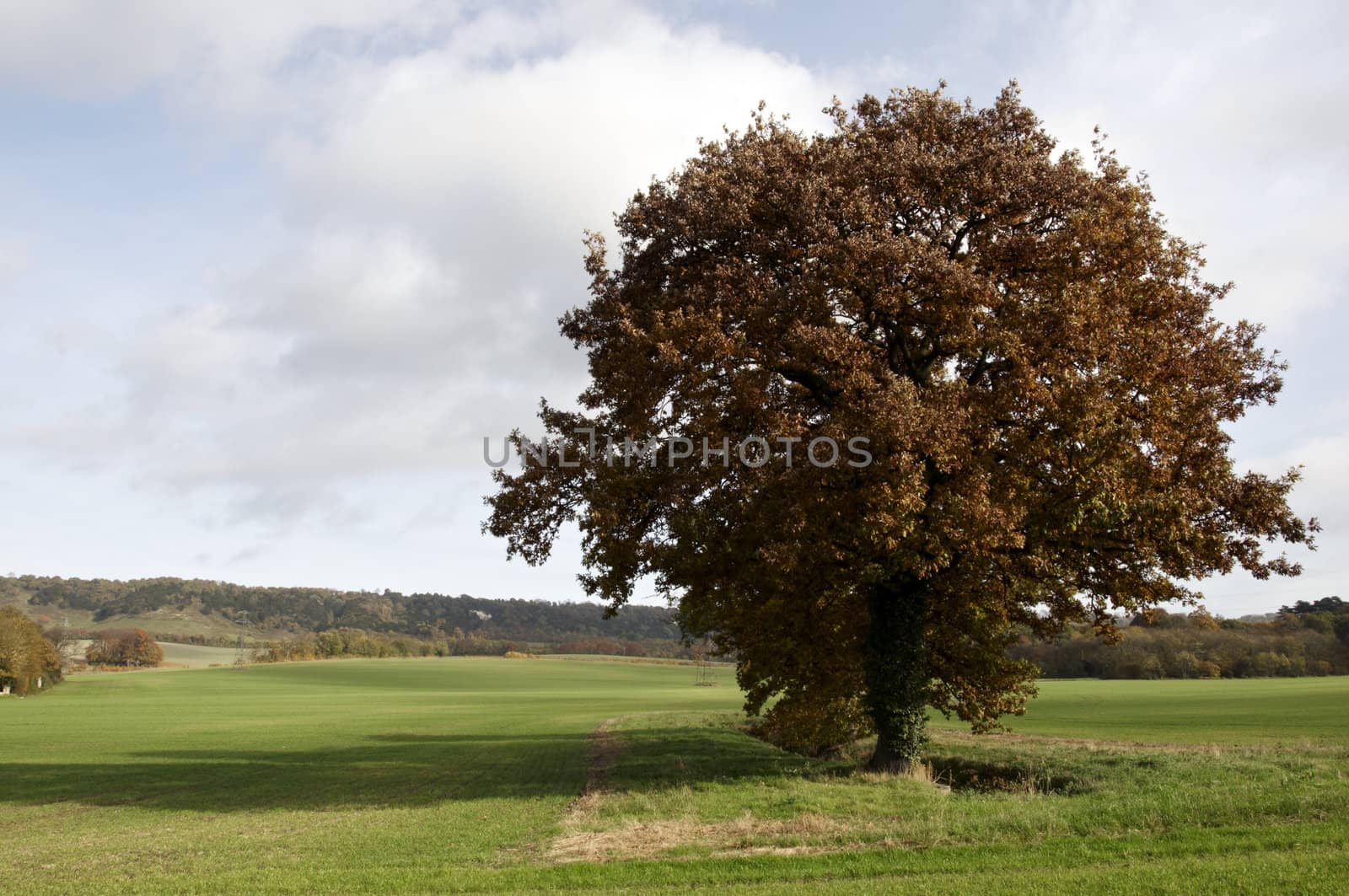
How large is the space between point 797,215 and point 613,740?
90.8 feet

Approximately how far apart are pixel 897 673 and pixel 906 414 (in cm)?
820

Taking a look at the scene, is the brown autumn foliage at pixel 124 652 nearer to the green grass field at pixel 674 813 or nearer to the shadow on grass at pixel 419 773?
the green grass field at pixel 674 813

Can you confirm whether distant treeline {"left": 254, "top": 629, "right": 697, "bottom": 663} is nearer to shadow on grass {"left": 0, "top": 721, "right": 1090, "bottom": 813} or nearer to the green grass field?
the green grass field

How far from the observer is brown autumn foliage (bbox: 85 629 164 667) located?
15625 centimetres

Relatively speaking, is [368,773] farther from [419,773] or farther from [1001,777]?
[1001,777]

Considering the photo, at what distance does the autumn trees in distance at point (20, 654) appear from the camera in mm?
92500

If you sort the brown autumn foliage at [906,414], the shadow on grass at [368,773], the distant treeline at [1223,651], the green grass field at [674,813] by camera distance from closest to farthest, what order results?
the green grass field at [674,813], the brown autumn foliage at [906,414], the shadow on grass at [368,773], the distant treeline at [1223,651]

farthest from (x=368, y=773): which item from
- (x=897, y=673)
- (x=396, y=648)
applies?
(x=396, y=648)

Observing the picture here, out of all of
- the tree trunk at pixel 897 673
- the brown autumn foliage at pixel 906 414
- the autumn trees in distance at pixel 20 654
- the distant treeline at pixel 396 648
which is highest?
the brown autumn foliage at pixel 906 414

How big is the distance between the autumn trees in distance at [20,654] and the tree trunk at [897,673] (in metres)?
103

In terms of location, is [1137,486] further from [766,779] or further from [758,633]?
[766,779]

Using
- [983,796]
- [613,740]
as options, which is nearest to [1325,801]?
[983,796]

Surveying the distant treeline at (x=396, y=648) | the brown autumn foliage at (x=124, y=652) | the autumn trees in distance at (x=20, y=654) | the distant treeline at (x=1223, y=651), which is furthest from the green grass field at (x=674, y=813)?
the distant treeline at (x=396, y=648)

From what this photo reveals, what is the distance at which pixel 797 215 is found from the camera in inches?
835
